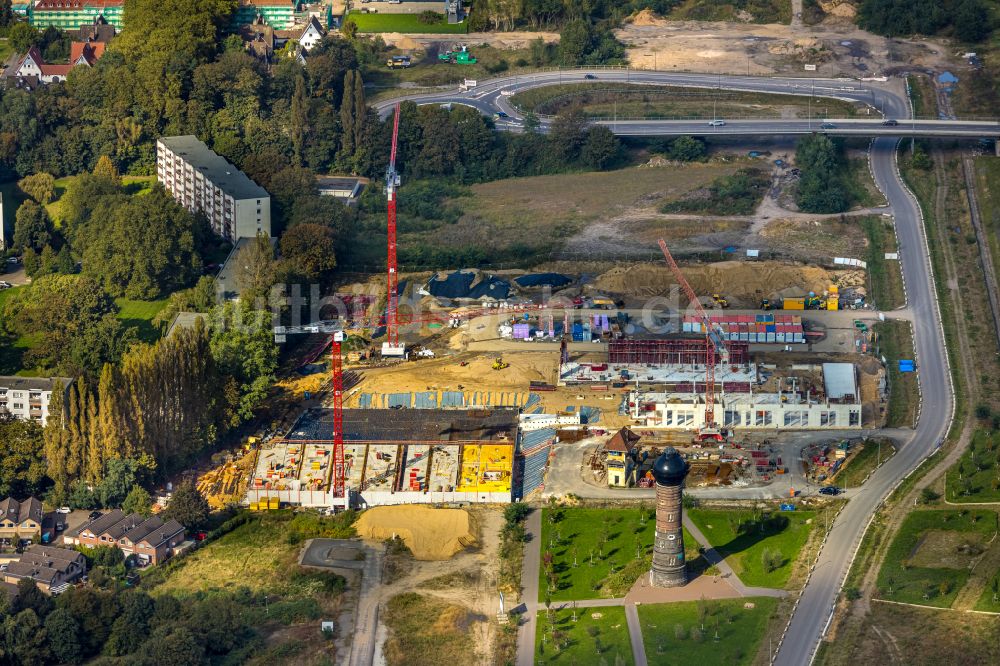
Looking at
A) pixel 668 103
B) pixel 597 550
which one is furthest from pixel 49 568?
pixel 668 103

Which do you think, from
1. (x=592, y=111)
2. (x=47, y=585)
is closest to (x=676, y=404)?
(x=47, y=585)

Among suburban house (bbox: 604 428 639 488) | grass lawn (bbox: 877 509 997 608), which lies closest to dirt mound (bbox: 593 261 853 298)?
suburban house (bbox: 604 428 639 488)

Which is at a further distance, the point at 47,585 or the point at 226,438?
the point at 226,438

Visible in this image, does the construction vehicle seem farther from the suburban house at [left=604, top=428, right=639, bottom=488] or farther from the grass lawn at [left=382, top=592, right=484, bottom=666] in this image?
the grass lawn at [left=382, top=592, right=484, bottom=666]

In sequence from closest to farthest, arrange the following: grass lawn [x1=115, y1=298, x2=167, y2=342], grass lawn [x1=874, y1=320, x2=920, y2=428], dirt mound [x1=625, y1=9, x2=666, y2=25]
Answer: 1. grass lawn [x1=874, y1=320, x2=920, y2=428]
2. grass lawn [x1=115, y1=298, x2=167, y2=342]
3. dirt mound [x1=625, y1=9, x2=666, y2=25]

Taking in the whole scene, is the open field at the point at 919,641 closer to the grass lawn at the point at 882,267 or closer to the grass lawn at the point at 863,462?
the grass lawn at the point at 863,462

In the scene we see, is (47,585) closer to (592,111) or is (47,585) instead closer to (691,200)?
(691,200)

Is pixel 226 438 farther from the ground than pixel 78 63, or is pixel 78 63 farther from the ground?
pixel 78 63

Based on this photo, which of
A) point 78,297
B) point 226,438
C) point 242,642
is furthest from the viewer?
point 78,297
